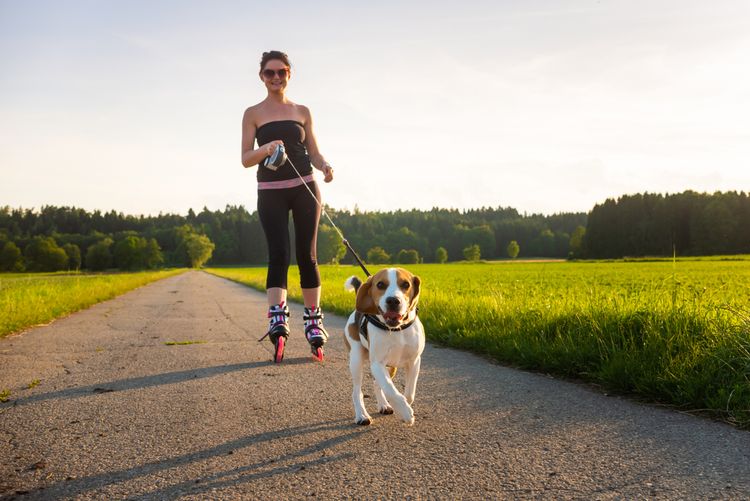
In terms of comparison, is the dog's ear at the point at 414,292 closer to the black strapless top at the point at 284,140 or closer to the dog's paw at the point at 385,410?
the dog's paw at the point at 385,410

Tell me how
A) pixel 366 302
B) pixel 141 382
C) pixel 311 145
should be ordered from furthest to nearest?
pixel 311 145 < pixel 141 382 < pixel 366 302

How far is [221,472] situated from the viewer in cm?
248

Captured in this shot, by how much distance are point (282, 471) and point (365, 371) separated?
2.55m

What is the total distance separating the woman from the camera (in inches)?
212

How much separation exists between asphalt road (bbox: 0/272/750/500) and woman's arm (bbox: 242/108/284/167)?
6.51ft

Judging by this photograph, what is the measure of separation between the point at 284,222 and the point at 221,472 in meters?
3.31

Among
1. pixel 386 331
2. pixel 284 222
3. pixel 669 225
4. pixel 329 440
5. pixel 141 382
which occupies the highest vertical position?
pixel 669 225

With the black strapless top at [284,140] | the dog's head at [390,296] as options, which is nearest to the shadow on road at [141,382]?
→ the black strapless top at [284,140]

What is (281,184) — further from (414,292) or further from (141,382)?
(414,292)

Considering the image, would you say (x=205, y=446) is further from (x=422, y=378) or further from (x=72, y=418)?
(x=422, y=378)

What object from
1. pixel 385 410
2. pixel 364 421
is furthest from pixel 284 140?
pixel 364 421

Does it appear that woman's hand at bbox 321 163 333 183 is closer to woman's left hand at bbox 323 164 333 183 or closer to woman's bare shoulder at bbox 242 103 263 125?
woman's left hand at bbox 323 164 333 183

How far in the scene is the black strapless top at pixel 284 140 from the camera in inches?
213

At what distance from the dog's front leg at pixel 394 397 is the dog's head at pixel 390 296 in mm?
284
